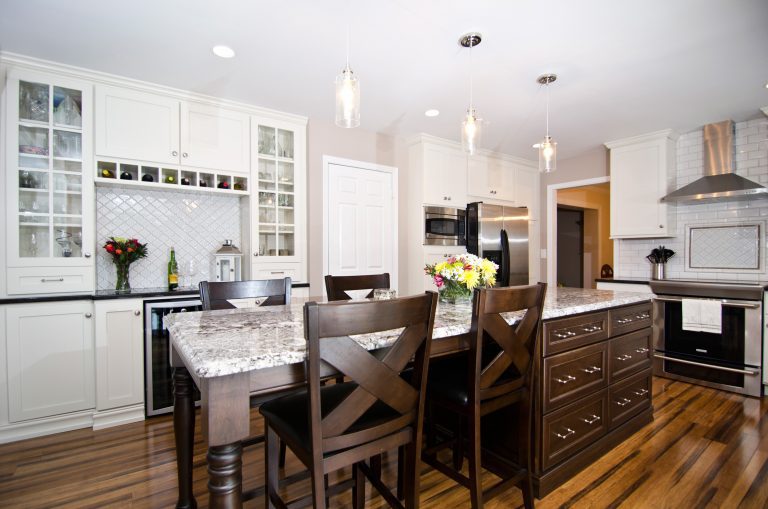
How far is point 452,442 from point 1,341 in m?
2.81

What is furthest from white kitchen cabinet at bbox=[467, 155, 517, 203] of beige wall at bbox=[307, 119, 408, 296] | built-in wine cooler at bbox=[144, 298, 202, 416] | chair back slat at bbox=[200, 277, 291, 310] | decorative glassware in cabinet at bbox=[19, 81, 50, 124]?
decorative glassware in cabinet at bbox=[19, 81, 50, 124]

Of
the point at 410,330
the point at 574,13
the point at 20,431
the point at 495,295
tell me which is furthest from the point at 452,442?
the point at 20,431

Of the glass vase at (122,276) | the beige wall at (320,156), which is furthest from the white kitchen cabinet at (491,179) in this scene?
the glass vase at (122,276)

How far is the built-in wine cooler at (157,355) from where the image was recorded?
2713mm

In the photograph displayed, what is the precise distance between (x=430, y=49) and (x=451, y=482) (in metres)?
2.53

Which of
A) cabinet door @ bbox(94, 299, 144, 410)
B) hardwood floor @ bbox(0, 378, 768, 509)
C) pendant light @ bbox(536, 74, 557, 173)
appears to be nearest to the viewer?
hardwood floor @ bbox(0, 378, 768, 509)

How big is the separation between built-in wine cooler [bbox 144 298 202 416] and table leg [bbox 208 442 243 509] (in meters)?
2.08

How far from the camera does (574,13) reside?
2.07m

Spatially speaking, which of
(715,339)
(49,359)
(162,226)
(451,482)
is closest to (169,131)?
(162,226)

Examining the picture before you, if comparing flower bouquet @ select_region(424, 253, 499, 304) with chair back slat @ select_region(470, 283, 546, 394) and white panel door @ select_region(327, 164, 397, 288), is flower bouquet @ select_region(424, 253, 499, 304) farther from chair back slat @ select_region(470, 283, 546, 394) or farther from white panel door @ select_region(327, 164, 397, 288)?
white panel door @ select_region(327, 164, 397, 288)

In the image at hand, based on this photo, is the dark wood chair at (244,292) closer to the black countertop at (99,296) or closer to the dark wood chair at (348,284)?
the dark wood chair at (348,284)

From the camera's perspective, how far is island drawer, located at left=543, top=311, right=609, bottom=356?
181 cm

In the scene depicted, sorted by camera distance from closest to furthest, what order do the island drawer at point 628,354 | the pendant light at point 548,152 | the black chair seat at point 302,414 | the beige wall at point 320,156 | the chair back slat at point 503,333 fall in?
the black chair seat at point 302,414, the chair back slat at point 503,333, the island drawer at point 628,354, the pendant light at point 548,152, the beige wall at point 320,156

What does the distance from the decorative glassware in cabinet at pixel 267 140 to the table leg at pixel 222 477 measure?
117 inches
